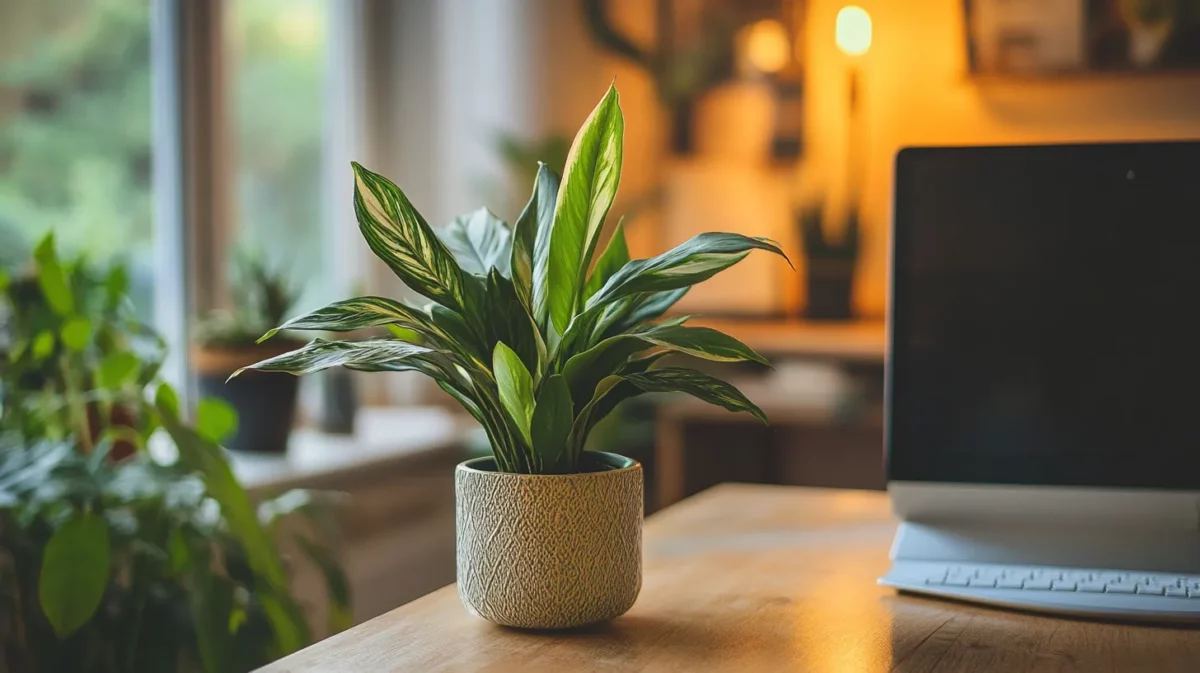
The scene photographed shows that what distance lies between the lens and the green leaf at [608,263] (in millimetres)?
1030

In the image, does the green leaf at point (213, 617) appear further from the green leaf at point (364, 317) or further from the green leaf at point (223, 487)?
the green leaf at point (364, 317)

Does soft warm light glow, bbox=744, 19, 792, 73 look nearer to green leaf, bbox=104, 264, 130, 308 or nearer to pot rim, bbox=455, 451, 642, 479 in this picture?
green leaf, bbox=104, 264, 130, 308

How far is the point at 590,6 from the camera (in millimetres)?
3264

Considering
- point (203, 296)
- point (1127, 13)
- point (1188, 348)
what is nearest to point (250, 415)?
point (203, 296)

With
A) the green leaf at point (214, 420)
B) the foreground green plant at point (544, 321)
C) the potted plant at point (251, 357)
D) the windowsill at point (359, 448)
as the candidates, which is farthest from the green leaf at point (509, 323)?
the potted plant at point (251, 357)

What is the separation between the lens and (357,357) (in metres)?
0.90

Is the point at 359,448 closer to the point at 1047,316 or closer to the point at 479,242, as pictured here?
the point at 479,242

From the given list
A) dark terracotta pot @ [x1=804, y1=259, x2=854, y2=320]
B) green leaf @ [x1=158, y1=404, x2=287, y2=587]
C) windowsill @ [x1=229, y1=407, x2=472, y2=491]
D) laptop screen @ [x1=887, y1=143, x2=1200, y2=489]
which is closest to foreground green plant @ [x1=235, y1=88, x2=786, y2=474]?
laptop screen @ [x1=887, y1=143, x2=1200, y2=489]

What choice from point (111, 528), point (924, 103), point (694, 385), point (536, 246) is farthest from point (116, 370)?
point (924, 103)

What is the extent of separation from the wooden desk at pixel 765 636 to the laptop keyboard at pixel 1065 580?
34 mm

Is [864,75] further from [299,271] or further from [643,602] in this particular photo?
[643,602]

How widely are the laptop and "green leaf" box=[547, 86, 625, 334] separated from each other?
36 cm

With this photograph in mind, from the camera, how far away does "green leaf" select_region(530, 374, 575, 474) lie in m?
Result: 0.91

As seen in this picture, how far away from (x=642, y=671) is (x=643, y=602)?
0.66ft
